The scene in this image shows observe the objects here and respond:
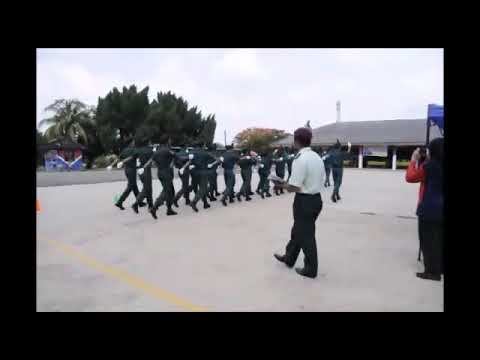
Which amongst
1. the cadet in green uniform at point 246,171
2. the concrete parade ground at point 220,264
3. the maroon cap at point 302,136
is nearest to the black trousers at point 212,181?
the cadet in green uniform at point 246,171

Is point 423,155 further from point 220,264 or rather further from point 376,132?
point 376,132

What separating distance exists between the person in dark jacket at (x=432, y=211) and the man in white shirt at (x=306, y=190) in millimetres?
1235

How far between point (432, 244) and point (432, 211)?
0.43 metres

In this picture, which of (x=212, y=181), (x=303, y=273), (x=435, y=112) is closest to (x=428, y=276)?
(x=303, y=273)

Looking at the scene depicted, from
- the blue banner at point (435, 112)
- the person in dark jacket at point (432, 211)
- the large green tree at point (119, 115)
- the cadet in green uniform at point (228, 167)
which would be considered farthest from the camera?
the large green tree at point (119, 115)

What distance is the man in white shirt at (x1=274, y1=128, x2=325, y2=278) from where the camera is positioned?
3.67m

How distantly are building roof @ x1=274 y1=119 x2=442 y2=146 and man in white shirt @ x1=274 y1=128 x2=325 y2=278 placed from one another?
88.0ft

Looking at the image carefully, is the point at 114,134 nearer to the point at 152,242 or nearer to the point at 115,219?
the point at 115,219

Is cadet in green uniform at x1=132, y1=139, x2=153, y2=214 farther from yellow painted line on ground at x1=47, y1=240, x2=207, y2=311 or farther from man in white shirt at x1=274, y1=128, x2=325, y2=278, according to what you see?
man in white shirt at x1=274, y1=128, x2=325, y2=278

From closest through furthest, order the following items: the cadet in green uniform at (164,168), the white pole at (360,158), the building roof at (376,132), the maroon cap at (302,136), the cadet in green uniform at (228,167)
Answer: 1. the maroon cap at (302,136)
2. the cadet in green uniform at (164,168)
3. the cadet in green uniform at (228,167)
4. the building roof at (376,132)
5. the white pole at (360,158)

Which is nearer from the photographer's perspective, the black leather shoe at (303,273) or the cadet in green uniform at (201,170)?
the black leather shoe at (303,273)

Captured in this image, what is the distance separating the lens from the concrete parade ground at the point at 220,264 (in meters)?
3.28

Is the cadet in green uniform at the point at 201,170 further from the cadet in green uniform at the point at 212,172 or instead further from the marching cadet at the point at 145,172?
the marching cadet at the point at 145,172

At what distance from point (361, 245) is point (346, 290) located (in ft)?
6.34
